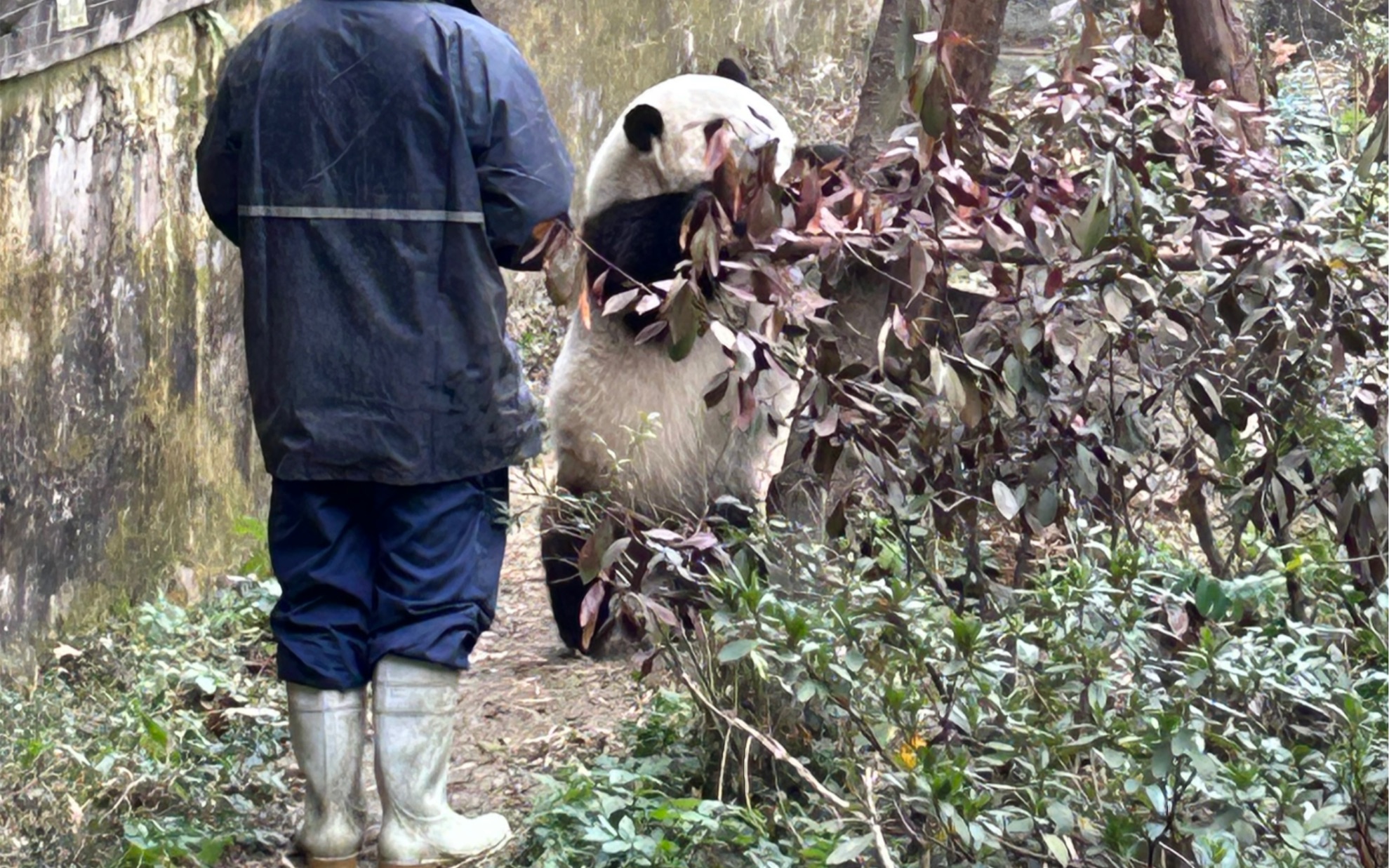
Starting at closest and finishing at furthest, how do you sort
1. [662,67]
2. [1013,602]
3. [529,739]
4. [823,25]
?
[1013,602], [529,739], [662,67], [823,25]

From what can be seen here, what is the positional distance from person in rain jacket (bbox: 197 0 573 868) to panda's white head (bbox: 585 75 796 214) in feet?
3.63

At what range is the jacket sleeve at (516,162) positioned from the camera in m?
3.55

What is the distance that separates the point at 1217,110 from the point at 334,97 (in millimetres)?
1893

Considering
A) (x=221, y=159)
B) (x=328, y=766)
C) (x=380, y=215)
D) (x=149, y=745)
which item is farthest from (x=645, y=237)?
(x=149, y=745)

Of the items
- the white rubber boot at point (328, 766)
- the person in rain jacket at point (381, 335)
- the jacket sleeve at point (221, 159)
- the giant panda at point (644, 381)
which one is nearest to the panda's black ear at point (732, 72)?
the giant panda at point (644, 381)

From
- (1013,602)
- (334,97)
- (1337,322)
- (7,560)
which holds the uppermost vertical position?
(334,97)

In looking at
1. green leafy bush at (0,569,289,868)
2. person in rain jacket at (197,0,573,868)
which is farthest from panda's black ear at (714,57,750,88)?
green leafy bush at (0,569,289,868)

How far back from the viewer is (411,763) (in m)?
3.62

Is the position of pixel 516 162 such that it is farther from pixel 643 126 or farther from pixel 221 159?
pixel 643 126

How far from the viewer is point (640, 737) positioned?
3.98 metres

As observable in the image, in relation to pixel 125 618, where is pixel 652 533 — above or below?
above

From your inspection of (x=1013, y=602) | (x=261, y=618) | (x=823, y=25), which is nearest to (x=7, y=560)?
(x=261, y=618)

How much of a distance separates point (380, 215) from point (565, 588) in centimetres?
171

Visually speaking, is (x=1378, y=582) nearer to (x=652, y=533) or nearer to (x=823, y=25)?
(x=652, y=533)
